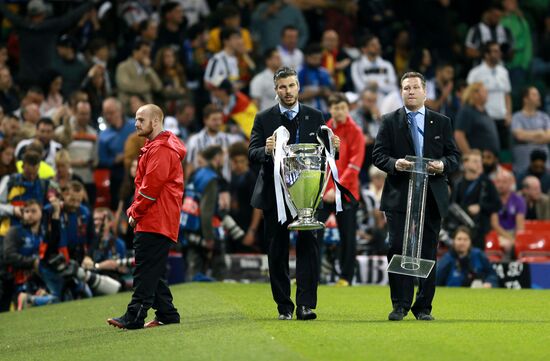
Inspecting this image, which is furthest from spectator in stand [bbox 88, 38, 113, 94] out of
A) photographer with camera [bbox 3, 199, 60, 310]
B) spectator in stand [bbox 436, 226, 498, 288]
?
Result: spectator in stand [bbox 436, 226, 498, 288]

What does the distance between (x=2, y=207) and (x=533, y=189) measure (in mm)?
8785

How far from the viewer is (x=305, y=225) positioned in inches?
432

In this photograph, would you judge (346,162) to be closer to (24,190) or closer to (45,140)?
(24,190)

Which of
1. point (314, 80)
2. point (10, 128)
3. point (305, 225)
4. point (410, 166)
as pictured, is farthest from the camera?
point (314, 80)

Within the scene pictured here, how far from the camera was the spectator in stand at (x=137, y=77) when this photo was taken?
21156 millimetres

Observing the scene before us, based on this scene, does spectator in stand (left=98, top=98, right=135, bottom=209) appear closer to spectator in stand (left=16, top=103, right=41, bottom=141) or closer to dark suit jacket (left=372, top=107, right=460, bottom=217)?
spectator in stand (left=16, top=103, right=41, bottom=141)

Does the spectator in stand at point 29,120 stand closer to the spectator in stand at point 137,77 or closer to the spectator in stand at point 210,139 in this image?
the spectator in stand at point 137,77

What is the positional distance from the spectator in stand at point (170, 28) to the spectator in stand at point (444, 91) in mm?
4709

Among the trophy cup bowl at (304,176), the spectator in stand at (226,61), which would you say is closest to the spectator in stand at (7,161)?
the spectator in stand at (226,61)

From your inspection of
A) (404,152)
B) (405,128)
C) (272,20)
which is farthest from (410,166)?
(272,20)

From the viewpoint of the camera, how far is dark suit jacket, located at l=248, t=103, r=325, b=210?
37.7 ft

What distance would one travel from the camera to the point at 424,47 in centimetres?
2502

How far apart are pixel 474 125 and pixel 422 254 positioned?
1073 cm

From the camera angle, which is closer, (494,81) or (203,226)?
(203,226)
